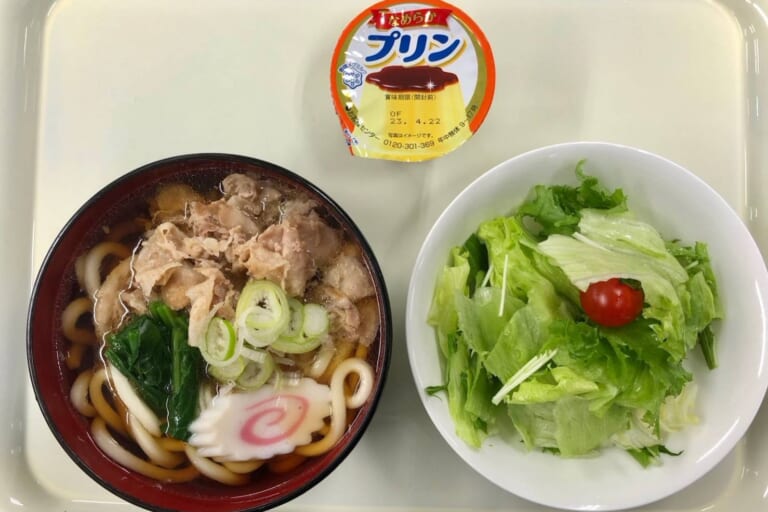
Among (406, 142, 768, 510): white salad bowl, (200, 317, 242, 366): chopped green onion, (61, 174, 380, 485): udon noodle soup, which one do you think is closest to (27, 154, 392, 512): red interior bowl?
(61, 174, 380, 485): udon noodle soup

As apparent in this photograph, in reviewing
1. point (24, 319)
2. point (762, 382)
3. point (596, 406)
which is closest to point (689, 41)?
point (762, 382)

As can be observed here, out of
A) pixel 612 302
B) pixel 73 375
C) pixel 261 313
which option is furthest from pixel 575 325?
pixel 73 375

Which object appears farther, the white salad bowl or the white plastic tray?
the white plastic tray

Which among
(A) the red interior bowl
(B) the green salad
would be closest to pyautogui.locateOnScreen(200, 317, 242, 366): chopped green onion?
(A) the red interior bowl

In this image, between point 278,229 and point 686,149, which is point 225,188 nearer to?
point 278,229

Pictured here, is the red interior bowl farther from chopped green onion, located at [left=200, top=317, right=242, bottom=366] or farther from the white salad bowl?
chopped green onion, located at [left=200, top=317, right=242, bottom=366]

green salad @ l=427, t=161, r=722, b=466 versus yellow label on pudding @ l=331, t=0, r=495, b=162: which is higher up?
yellow label on pudding @ l=331, t=0, r=495, b=162

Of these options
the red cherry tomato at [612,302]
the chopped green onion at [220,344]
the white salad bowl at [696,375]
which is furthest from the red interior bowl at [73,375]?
the red cherry tomato at [612,302]
